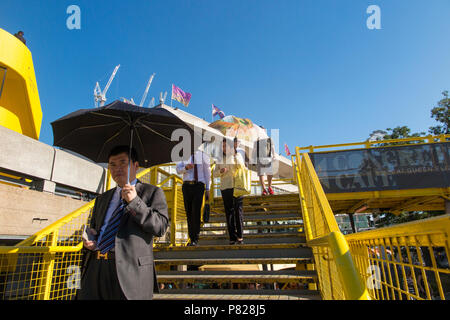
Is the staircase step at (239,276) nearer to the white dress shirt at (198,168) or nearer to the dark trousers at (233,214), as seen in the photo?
the dark trousers at (233,214)

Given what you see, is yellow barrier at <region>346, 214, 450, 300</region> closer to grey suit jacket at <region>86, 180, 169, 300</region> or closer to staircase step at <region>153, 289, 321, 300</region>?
staircase step at <region>153, 289, 321, 300</region>

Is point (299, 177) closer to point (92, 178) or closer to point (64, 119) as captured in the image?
point (64, 119)

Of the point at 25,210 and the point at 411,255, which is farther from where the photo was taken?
the point at 25,210

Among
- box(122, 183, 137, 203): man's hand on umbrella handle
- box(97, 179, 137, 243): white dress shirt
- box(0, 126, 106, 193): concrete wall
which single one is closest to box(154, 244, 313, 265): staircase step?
box(97, 179, 137, 243): white dress shirt

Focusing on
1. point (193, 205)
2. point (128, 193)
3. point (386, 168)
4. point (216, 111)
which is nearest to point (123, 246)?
point (128, 193)

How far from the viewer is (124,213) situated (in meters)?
1.81

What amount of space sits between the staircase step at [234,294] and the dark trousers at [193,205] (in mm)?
1232

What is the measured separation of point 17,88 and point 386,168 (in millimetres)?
10080

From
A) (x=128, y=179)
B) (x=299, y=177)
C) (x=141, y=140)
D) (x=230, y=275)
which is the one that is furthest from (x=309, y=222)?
(x=128, y=179)

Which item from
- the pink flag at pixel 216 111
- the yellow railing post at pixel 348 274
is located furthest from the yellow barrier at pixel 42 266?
the pink flag at pixel 216 111

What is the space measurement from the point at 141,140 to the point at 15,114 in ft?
18.6

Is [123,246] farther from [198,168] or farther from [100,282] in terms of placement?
[198,168]

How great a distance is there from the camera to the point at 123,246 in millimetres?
1656
